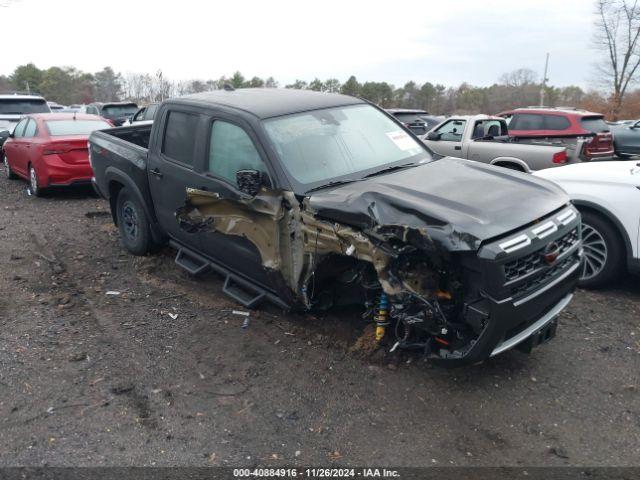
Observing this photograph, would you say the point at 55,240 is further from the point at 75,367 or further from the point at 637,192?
the point at 637,192

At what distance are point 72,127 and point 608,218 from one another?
8915 millimetres

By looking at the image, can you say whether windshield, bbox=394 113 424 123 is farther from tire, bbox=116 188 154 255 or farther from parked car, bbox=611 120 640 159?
tire, bbox=116 188 154 255

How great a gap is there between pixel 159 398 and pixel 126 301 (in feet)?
6.08

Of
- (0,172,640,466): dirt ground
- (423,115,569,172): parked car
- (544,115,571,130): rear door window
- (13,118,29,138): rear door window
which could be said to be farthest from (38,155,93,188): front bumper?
(544,115,571,130): rear door window

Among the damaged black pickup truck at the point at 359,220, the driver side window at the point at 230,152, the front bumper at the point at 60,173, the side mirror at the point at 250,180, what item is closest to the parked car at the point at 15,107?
the front bumper at the point at 60,173

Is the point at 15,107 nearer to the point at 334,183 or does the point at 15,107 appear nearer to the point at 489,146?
the point at 489,146

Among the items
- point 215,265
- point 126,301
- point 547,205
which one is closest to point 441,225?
point 547,205

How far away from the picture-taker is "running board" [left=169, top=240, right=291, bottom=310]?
14.7 ft

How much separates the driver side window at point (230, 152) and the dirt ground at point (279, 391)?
1320 millimetres

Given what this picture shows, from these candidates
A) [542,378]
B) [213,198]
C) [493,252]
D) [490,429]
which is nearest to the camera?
[493,252]

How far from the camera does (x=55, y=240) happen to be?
723 cm

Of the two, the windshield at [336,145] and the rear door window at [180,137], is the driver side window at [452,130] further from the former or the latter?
the rear door window at [180,137]

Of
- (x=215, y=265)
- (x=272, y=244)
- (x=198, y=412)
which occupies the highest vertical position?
(x=272, y=244)

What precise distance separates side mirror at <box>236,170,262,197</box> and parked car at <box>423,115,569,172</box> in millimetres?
6185
